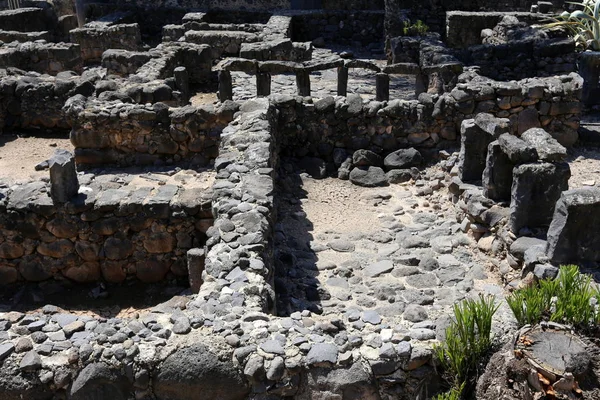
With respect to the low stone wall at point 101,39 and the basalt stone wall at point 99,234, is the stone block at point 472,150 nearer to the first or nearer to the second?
the basalt stone wall at point 99,234

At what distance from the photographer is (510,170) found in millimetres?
7867

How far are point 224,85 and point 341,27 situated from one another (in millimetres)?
7366

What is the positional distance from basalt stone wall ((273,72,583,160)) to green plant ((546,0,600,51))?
5146 mm

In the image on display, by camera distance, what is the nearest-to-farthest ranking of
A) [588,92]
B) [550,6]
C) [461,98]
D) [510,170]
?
[510,170] → [461,98] → [588,92] → [550,6]

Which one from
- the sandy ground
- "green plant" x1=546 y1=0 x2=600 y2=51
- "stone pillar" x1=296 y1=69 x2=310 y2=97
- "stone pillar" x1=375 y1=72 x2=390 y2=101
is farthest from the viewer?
"green plant" x1=546 y1=0 x2=600 y2=51

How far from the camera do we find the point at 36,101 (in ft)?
40.3

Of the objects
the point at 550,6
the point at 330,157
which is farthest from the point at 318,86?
the point at 550,6

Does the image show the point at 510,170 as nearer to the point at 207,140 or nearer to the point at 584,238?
the point at 584,238

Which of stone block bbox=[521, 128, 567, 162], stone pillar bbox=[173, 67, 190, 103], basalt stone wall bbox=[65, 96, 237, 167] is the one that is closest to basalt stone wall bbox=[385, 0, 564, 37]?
stone pillar bbox=[173, 67, 190, 103]

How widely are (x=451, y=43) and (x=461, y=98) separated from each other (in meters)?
8.19

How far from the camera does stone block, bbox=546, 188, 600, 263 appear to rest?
637cm

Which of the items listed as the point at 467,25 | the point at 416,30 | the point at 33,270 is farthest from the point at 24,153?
the point at 467,25

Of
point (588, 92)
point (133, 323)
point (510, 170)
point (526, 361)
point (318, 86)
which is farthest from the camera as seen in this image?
point (318, 86)

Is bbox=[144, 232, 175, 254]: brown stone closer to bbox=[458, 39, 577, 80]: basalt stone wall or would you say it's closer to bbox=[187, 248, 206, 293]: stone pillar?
bbox=[187, 248, 206, 293]: stone pillar
